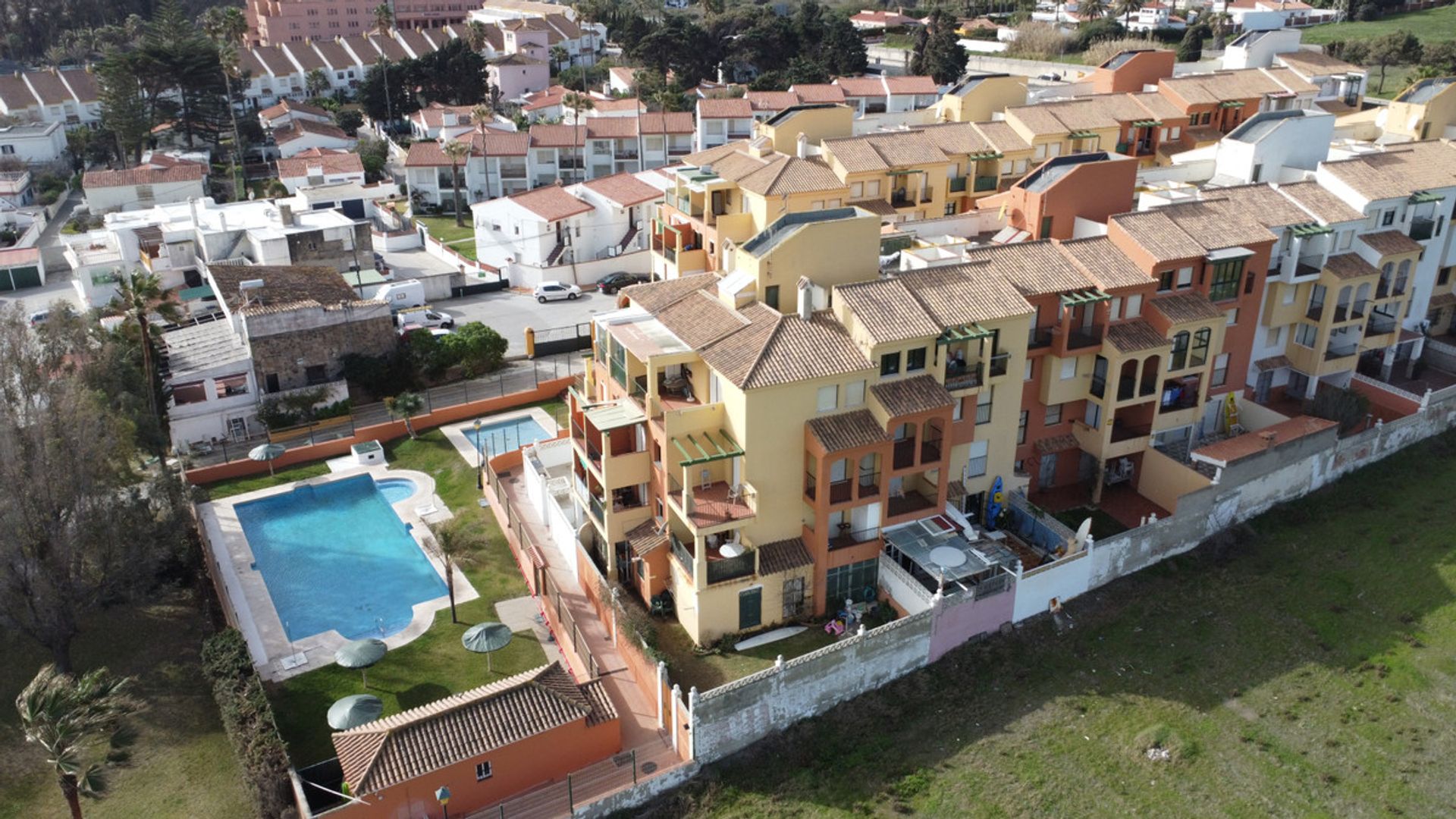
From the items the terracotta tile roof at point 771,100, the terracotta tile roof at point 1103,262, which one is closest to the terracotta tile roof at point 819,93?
the terracotta tile roof at point 771,100

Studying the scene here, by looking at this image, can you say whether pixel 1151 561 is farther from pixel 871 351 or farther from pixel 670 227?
pixel 670 227

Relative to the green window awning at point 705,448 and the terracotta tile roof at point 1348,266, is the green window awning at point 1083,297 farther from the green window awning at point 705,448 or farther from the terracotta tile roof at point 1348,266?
the green window awning at point 705,448

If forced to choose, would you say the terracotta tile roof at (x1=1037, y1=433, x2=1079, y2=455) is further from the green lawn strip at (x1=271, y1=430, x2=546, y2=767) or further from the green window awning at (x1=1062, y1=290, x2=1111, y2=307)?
the green lawn strip at (x1=271, y1=430, x2=546, y2=767)

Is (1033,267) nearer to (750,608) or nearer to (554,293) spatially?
(750,608)

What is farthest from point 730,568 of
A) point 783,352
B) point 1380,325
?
point 1380,325

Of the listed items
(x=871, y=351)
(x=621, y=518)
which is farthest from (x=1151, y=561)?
(x=621, y=518)

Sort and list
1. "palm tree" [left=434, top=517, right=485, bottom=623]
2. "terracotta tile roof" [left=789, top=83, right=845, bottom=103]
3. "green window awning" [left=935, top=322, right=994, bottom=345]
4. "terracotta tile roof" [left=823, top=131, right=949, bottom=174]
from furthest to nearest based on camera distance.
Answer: "terracotta tile roof" [left=789, top=83, right=845, bottom=103], "terracotta tile roof" [left=823, top=131, right=949, bottom=174], "palm tree" [left=434, top=517, right=485, bottom=623], "green window awning" [left=935, top=322, right=994, bottom=345]

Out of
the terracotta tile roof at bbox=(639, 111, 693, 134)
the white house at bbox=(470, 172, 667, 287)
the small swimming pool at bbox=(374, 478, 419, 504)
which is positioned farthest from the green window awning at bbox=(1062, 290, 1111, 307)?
the terracotta tile roof at bbox=(639, 111, 693, 134)
